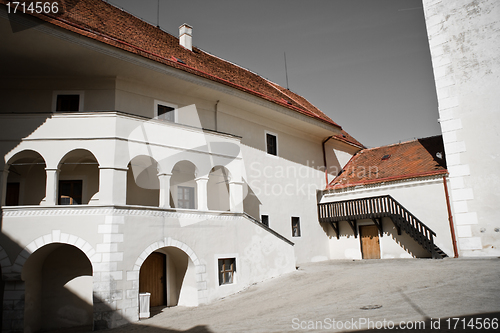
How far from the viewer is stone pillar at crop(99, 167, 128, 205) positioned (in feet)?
42.2

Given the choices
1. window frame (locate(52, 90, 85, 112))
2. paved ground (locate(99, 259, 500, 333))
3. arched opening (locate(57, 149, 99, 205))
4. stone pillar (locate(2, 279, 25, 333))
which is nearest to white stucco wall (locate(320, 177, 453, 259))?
paved ground (locate(99, 259, 500, 333))

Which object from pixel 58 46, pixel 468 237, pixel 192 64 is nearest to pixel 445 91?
pixel 468 237

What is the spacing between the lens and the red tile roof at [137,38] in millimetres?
13938

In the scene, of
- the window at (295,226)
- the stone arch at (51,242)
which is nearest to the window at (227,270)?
the stone arch at (51,242)

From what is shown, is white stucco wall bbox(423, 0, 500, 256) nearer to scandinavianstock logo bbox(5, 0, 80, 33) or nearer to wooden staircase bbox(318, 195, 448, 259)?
wooden staircase bbox(318, 195, 448, 259)

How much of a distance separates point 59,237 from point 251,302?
20.6ft

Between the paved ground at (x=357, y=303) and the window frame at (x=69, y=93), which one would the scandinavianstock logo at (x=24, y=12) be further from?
the paved ground at (x=357, y=303)

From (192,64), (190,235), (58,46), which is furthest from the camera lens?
(192,64)

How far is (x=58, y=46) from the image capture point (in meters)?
13.1

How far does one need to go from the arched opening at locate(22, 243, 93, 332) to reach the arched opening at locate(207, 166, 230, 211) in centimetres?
573

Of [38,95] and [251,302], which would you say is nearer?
[251,302]

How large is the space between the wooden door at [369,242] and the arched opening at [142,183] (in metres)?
11.7

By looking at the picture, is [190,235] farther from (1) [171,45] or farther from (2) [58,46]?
(1) [171,45]

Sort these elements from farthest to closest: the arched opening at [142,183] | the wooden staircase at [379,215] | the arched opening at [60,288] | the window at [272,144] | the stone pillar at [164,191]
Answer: the window at [272,144] < the wooden staircase at [379,215] < the arched opening at [142,183] < the stone pillar at [164,191] < the arched opening at [60,288]
